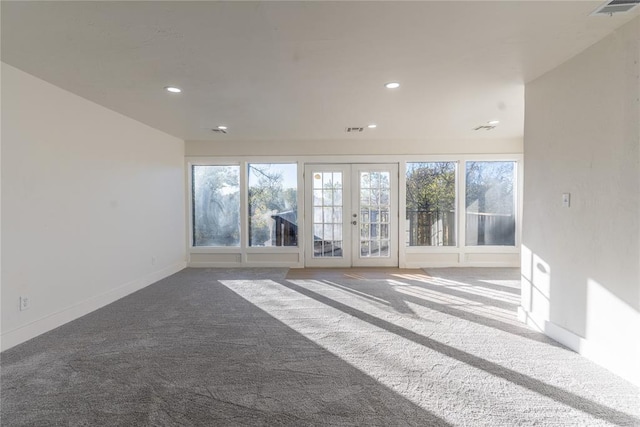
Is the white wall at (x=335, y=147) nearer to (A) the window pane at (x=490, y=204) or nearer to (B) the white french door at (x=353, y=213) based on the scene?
(B) the white french door at (x=353, y=213)

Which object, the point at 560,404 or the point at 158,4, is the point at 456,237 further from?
the point at 158,4

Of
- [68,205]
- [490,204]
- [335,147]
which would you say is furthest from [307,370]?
[490,204]

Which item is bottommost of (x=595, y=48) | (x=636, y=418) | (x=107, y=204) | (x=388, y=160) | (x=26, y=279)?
(x=636, y=418)

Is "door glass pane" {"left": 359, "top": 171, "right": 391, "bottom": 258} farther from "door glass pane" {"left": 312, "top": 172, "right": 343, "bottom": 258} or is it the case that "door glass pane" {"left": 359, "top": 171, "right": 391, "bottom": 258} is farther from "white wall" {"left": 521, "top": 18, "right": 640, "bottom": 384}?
"white wall" {"left": 521, "top": 18, "right": 640, "bottom": 384}

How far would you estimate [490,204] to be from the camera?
6.00m

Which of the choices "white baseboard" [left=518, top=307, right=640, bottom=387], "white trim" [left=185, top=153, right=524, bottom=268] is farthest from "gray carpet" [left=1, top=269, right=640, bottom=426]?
"white trim" [left=185, top=153, right=524, bottom=268]

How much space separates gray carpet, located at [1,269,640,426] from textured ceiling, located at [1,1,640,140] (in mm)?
2392

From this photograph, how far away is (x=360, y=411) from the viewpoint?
73.7 inches

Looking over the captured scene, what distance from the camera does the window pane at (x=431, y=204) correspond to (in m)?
6.02

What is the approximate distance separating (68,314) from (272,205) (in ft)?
11.5

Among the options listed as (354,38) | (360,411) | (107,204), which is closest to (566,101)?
(354,38)

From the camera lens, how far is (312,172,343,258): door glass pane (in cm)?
604

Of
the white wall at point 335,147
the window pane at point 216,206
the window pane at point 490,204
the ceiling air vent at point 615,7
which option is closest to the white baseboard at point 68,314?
the window pane at point 216,206

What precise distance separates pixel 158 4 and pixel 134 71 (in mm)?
1137
